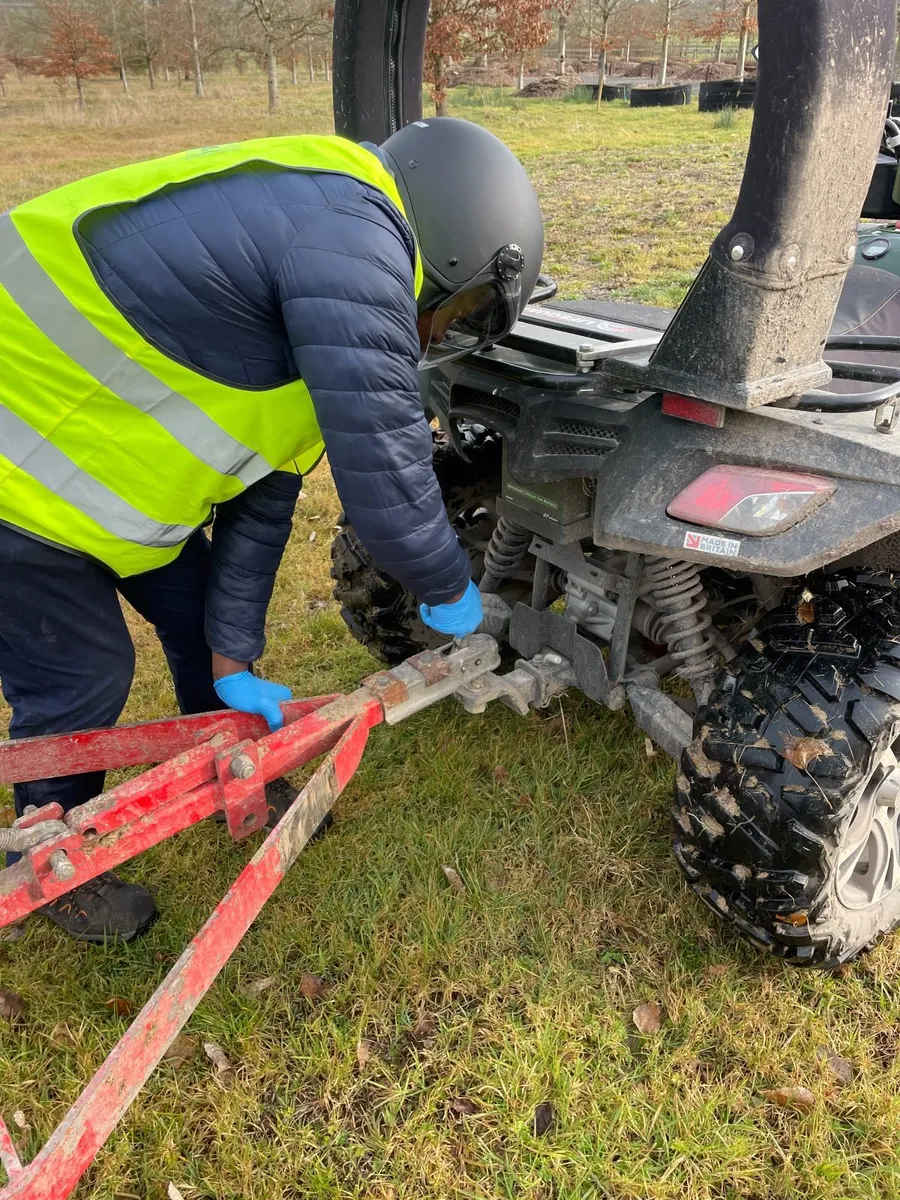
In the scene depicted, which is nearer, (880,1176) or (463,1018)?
(880,1176)

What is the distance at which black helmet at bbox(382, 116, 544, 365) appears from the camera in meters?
2.11

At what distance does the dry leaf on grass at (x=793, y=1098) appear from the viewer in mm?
2211

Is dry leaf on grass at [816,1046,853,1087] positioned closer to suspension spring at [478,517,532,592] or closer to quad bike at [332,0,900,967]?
quad bike at [332,0,900,967]

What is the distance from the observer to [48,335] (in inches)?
80.0

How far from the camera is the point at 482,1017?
2.43 m

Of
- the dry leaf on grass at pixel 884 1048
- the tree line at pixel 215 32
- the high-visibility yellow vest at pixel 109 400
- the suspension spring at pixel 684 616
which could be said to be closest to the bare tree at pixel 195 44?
the tree line at pixel 215 32

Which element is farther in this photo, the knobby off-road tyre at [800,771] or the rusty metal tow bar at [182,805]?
the knobby off-road tyre at [800,771]

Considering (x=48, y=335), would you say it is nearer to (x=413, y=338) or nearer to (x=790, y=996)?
(x=413, y=338)

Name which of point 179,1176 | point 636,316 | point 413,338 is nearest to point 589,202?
point 636,316

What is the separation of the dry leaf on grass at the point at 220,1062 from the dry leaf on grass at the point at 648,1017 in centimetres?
103

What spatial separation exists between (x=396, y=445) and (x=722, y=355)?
27.8 inches

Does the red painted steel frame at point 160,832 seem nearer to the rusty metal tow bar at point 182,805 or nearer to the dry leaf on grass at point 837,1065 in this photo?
the rusty metal tow bar at point 182,805

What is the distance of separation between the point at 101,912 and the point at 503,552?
1.61 meters

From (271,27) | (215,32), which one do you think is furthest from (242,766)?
(215,32)
